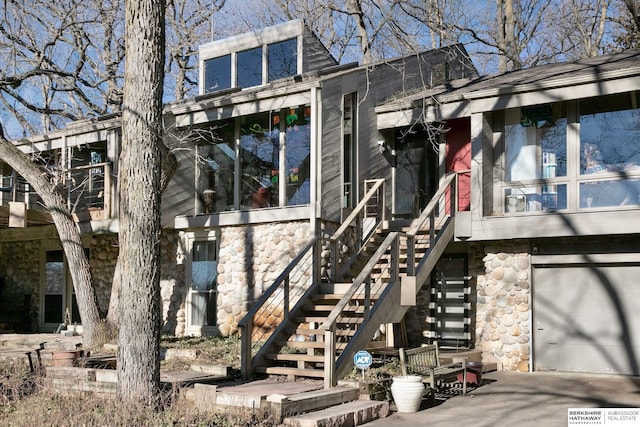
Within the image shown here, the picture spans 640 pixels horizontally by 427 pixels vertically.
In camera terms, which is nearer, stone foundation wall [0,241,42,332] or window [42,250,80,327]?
window [42,250,80,327]

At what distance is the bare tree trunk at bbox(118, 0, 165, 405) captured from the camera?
8953mm

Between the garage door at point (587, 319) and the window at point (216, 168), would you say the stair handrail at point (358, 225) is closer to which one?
the window at point (216, 168)

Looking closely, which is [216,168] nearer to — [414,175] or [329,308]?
[414,175]

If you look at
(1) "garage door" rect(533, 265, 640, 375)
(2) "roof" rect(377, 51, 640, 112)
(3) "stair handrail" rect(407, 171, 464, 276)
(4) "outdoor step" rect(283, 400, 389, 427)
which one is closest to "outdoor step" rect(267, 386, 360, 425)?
(4) "outdoor step" rect(283, 400, 389, 427)

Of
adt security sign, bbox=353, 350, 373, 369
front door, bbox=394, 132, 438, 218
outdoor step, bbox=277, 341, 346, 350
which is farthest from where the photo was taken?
front door, bbox=394, 132, 438, 218

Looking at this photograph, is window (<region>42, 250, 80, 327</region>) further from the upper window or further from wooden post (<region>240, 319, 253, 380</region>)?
wooden post (<region>240, 319, 253, 380</region>)

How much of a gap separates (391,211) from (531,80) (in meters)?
4.13

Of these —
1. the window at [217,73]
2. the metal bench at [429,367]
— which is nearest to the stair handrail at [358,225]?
the metal bench at [429,367]

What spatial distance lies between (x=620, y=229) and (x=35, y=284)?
48.4 ft

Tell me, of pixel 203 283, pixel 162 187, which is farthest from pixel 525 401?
pixel 162 187

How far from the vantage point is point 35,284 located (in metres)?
19.5

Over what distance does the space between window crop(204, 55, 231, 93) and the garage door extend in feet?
30.8

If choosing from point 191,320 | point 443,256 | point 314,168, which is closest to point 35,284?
point 191,320

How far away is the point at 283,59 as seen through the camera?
17.3 metres
